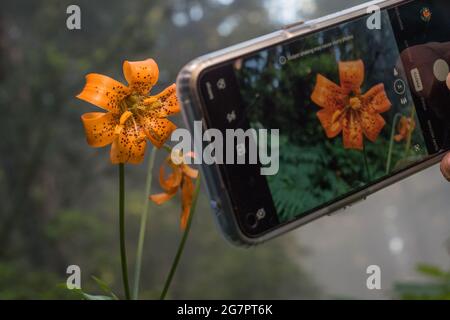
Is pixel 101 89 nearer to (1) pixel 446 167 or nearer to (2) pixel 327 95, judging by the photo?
(2) pixel 327 95

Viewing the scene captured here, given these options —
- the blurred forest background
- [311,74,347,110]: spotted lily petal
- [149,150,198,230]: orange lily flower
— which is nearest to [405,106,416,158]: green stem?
[311,74,347,110]: spotted lily petal

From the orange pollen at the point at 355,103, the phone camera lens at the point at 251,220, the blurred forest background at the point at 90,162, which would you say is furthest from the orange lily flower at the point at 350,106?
the blurred forest background at the point at 90,162

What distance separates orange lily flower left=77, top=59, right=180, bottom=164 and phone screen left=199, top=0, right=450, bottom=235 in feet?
0.23

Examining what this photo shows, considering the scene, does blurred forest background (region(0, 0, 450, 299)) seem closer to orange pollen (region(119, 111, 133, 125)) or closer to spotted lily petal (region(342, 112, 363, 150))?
spotted lily petal (region(342, 112, 363, 150))

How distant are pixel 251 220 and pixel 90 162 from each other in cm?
420

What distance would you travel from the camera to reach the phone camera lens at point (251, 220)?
19.2 inches

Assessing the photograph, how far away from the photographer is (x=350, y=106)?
0.53m

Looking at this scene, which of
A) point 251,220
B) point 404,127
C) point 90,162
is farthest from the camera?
point 90,162

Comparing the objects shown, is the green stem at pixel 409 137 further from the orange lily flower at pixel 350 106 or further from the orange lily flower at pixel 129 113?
the orange lily flower at pixel 129 113

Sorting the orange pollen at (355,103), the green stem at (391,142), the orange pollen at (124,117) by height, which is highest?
the orange pollen at (124,117)

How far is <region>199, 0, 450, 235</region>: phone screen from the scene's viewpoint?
514 millimetres

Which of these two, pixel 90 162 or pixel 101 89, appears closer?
pixel 101 89

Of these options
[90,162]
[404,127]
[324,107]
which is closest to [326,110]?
[324,107]

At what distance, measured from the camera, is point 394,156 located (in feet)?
1.90
